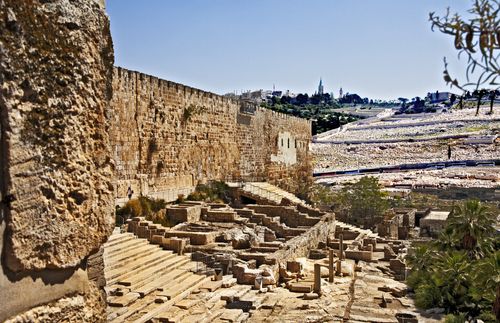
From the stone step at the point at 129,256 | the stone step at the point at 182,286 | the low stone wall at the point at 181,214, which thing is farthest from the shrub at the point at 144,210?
the stone step at the point at 182,286

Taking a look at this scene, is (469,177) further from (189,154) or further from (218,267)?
(218,267)

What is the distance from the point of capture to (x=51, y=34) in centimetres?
200

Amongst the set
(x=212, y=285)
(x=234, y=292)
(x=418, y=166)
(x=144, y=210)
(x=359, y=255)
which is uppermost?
(x=418, y=166)

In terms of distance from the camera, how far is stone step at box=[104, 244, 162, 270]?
11.8 meters

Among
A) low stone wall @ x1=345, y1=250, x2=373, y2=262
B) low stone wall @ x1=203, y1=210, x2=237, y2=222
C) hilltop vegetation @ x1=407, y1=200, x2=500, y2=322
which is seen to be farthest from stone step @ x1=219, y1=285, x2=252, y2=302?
low stone wall @ x1=345, y1=250, x2=373, y2=262

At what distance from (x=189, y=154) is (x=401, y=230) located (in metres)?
11.3

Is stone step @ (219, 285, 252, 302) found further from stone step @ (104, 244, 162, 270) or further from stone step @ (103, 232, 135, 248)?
stone step @ (103, 232, 135, 248)

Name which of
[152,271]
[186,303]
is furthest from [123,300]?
[152,271]

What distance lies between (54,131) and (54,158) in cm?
10

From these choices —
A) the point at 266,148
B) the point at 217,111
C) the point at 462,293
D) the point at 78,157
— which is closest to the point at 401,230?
the point at 266,148

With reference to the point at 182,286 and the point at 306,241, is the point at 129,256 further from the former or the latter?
the point at 306,241

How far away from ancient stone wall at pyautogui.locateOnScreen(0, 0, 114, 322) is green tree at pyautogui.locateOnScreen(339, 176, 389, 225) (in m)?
27.3

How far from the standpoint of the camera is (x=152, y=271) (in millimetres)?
12250

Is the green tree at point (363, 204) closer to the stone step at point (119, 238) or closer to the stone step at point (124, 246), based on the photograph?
the stone step at point (119, 238)
